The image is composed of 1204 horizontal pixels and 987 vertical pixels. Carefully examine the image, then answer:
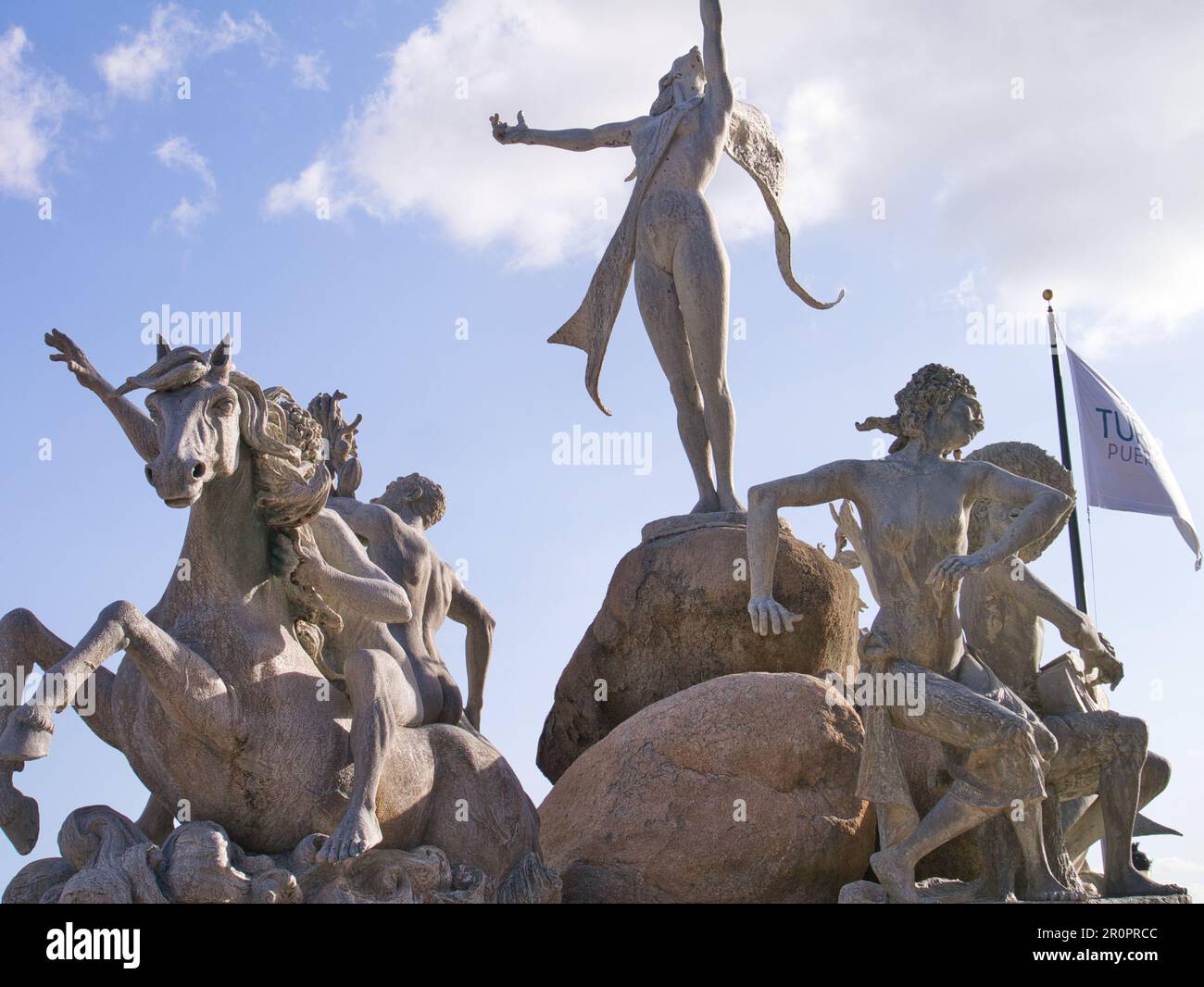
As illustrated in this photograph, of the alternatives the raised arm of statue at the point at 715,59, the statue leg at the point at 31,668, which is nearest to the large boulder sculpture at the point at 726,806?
the statue leg at the point at 31,668

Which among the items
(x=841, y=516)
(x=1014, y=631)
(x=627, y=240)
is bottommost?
(x=1014, y=631)

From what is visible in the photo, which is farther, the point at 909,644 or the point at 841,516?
the point at 841,516

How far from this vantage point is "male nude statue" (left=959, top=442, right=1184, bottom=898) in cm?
788

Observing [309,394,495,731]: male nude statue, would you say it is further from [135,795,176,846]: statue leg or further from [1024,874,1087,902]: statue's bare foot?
[1024,874,1087,902]: statue's bare foot

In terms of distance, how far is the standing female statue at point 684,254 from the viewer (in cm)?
998

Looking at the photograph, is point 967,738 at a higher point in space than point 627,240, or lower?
lower

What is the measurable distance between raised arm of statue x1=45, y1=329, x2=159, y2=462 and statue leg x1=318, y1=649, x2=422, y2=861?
1.22m

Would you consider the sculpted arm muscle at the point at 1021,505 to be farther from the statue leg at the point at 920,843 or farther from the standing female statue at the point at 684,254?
the standing female statue at the point at 684,254

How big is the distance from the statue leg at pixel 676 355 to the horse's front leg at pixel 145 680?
15.1 ft

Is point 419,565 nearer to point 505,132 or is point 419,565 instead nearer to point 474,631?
point 474,631

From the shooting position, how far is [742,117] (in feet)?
34.9
